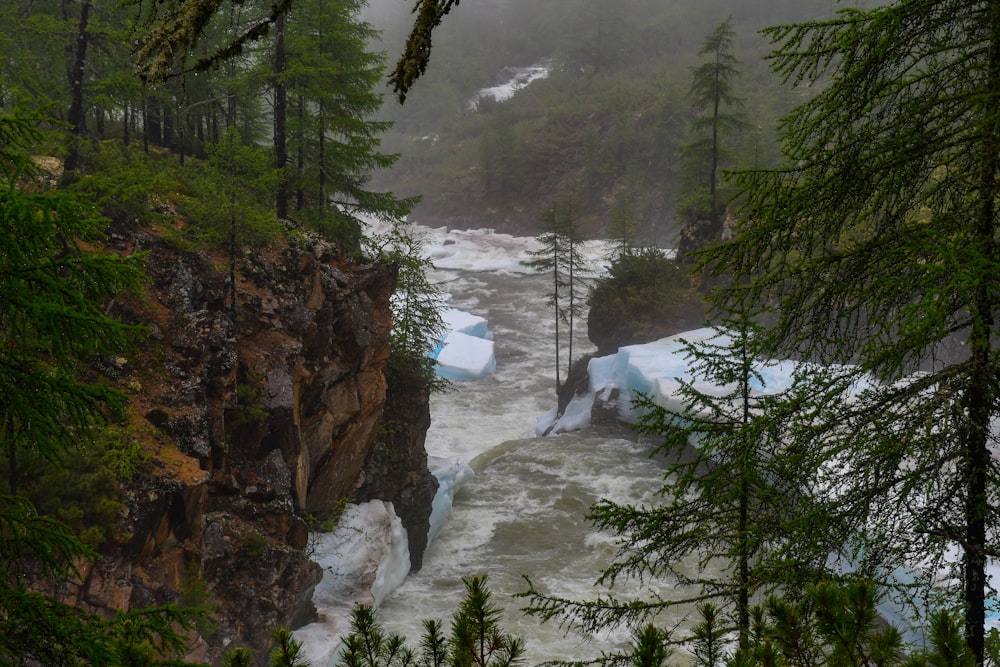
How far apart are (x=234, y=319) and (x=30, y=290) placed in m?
10.2

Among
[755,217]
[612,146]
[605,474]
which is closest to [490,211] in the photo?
[612,146]

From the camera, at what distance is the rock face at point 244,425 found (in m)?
11.0

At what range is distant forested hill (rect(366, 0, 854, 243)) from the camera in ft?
241

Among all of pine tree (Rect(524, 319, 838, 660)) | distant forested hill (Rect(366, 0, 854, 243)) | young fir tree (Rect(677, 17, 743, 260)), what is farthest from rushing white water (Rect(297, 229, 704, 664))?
distant forested hill (Rect(366, 0, 854, 243))

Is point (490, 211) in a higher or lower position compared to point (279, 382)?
higher

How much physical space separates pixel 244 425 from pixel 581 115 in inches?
2987

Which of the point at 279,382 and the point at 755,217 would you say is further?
the point at 279,382

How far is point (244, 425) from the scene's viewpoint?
45.6 feet

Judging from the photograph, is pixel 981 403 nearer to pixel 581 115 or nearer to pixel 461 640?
pixel 461 640

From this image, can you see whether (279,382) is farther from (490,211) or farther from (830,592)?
(490,211)

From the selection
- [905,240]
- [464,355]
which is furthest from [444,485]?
[905,240]

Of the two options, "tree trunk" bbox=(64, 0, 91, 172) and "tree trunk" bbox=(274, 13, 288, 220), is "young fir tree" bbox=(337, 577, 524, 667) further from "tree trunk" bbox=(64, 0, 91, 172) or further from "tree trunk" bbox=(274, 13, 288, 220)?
"tree trunk" bbox=(274, 13, 288, 220)

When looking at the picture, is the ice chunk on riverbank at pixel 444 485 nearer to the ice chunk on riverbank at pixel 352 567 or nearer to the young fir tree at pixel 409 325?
the ice chunk on riverbank at pixel 352 567

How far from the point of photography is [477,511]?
922 inches
